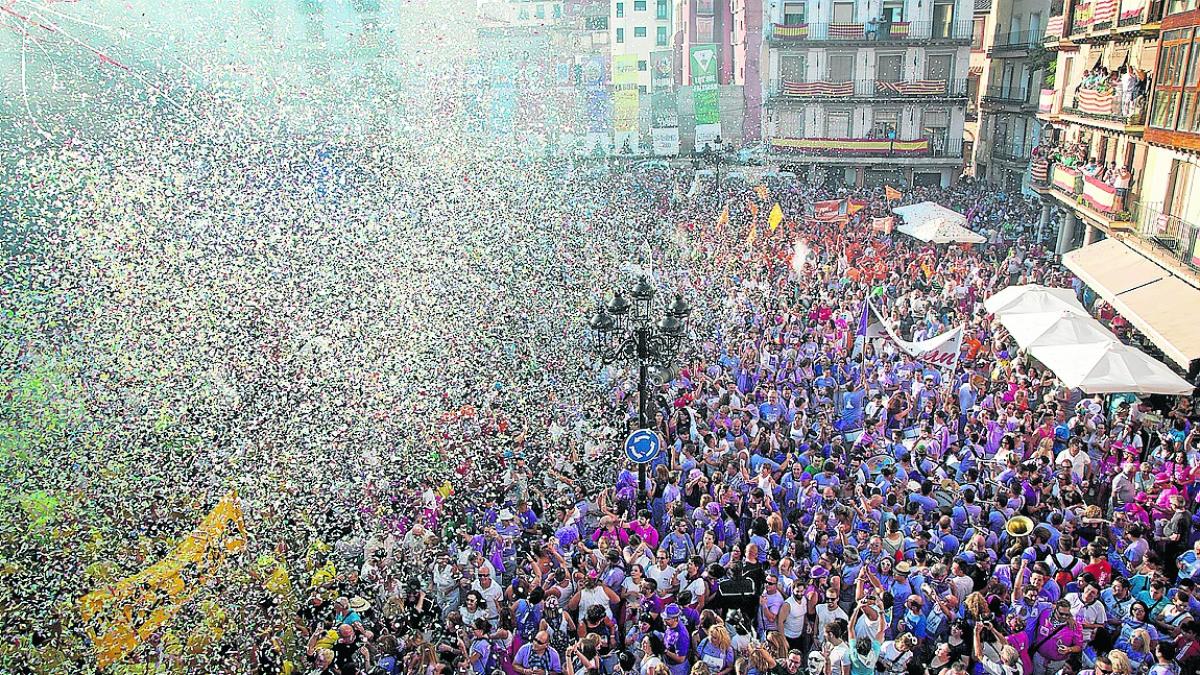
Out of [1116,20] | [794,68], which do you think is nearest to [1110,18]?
[1116,20]

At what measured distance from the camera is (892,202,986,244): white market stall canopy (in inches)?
923

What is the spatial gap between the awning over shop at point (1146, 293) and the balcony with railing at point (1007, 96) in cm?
1865

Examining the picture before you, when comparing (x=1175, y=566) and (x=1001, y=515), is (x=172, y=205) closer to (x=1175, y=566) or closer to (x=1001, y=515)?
(x=1001, y=515)

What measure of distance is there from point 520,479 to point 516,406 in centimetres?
279

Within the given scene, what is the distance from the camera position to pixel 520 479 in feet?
33.3

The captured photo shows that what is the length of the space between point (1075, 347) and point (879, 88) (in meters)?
28.1

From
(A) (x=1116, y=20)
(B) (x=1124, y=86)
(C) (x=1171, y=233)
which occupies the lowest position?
(C) (x=1171, y=233)

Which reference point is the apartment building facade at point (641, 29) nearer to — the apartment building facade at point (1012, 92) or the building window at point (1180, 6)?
the apartment building facade at point (1012, 92)

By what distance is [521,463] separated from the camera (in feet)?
35.0

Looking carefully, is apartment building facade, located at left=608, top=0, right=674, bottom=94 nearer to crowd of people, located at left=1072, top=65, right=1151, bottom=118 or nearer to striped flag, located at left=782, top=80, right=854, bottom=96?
striped flag, located at left=782, top=80, right=854, bottom=96

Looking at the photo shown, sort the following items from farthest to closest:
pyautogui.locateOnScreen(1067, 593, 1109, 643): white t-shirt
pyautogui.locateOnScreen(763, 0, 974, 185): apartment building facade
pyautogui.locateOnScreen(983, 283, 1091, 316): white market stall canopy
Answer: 1. pyautogui.locateOnScreen(763, 0, 974, 185): apartment building facade
2. pyautogui.locateOnScreen(983, 283, 1091, 316): white market stall canopy
3. pyautogui.locateOnScreen(1067, 593, 1109, 643): white t-shirt

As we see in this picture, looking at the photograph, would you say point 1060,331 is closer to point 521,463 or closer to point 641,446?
point 641,446

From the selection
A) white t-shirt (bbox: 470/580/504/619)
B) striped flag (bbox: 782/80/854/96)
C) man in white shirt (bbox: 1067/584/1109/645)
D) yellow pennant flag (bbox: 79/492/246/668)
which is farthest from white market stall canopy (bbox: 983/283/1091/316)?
striped flag (bbox: 782/80/854/96)

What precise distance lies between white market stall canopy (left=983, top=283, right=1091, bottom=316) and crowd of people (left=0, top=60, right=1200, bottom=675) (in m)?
0.73
